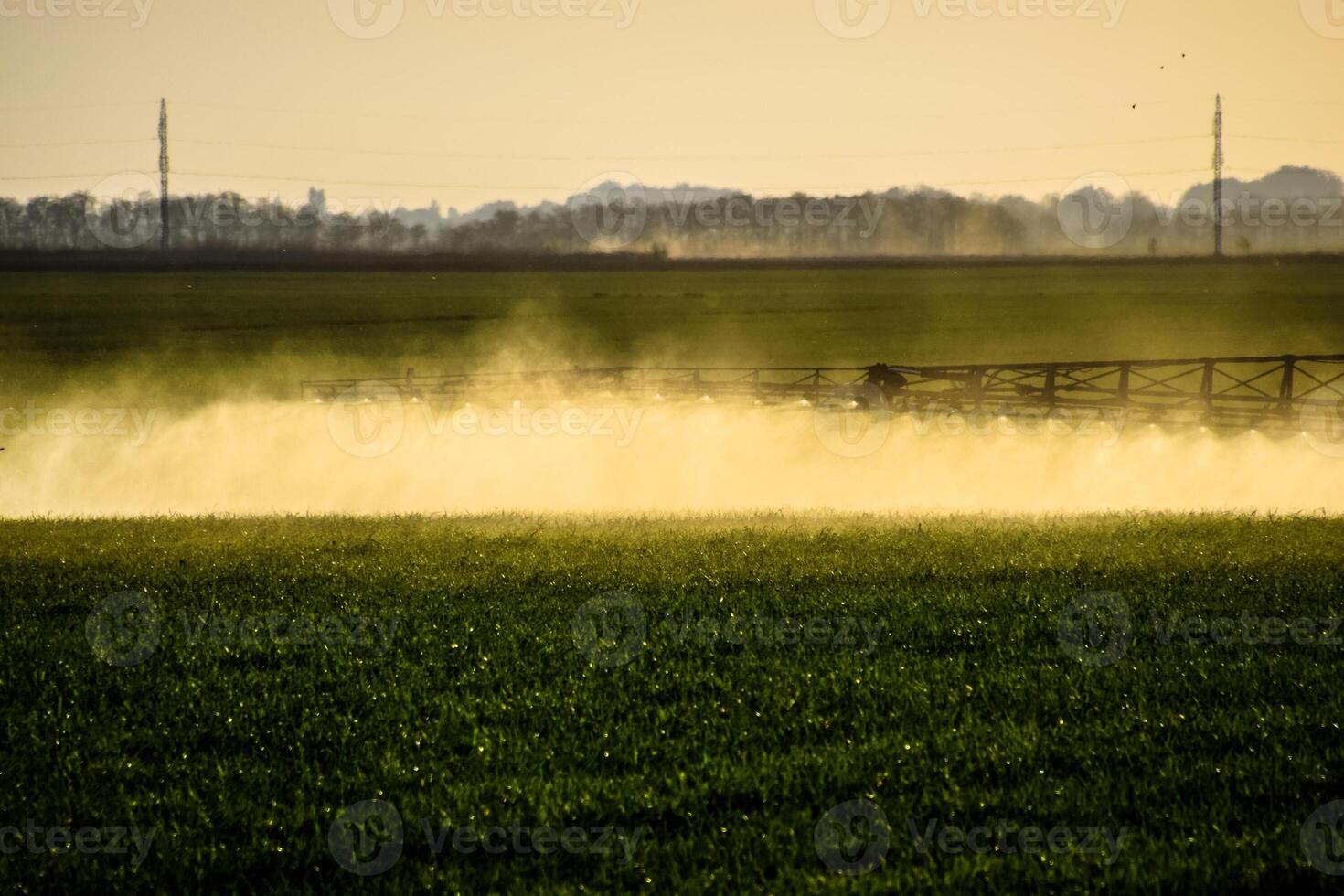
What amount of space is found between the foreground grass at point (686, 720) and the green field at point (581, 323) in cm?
4201

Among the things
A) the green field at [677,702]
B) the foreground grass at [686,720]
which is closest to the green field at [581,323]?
the green field at [677,702]

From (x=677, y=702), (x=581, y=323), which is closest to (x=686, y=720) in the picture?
(x=677, y=702)

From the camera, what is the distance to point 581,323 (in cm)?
7681

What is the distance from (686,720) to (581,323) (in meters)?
69.1

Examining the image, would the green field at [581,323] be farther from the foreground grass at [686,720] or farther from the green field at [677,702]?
the foreground grass at [686,720]

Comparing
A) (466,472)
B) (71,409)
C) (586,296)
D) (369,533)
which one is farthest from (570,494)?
(586,296)

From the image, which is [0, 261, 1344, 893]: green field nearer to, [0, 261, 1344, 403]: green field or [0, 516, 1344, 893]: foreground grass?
[0, 516, 1344, 893]: foreground grass

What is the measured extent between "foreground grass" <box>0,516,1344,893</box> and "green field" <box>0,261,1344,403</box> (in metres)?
42.0

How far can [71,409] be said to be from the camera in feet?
162

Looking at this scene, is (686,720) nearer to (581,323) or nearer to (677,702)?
(677,702)

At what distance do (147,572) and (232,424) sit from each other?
83.4ft

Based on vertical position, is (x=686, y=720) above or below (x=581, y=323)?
below

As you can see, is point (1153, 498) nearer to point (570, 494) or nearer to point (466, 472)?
point (570, 494)

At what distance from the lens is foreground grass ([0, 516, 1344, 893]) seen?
6.54 meters
